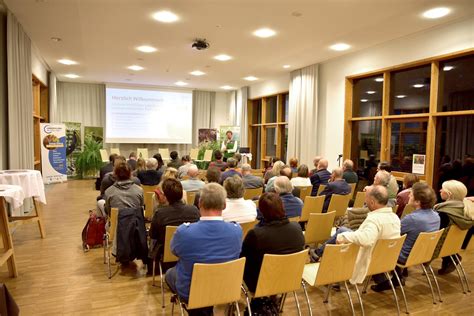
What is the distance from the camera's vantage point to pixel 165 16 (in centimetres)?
570

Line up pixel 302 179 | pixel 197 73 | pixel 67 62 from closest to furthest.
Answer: pixel 302 179
pixel 67 62
pixel 197 73

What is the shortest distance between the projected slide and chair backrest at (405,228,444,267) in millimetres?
11705

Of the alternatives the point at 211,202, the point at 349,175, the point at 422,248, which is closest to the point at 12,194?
the point at 211,202

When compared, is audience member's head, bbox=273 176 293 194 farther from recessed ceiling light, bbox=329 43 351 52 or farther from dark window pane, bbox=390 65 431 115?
recessed ceiling light, bbox=329 43 351 52

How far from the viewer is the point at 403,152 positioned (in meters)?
6.95

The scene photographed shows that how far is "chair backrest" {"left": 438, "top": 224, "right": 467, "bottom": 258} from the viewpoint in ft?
11.1

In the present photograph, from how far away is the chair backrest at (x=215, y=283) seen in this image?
2139 millimetres

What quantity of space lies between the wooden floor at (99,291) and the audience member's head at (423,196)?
A: 0.99 meters

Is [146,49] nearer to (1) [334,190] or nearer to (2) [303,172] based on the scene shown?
(2) [303,172]

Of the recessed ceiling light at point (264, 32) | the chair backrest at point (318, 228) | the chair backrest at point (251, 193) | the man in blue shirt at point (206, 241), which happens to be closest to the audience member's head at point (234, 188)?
the chair backrest at point (318, 228)

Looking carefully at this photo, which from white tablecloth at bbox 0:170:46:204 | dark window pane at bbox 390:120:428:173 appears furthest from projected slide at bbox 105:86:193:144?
dark window pane at bbox 390:120:428:173

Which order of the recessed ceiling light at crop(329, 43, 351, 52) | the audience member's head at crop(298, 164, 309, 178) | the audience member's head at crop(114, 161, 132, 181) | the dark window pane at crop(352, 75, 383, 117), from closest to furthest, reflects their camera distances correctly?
the audience member's head at crop(114, 161, 132, 181), the audience member's head at crop(298, 164, 309, 178), the recessed ceiling light at crop(329, 43, 351, 52), the dark window pane at crop(352, 75, 383, 117)

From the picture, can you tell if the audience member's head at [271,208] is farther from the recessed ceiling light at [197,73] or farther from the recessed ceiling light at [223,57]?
the recessed ceiling light at [197,73]

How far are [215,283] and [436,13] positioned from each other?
17.9 feet
